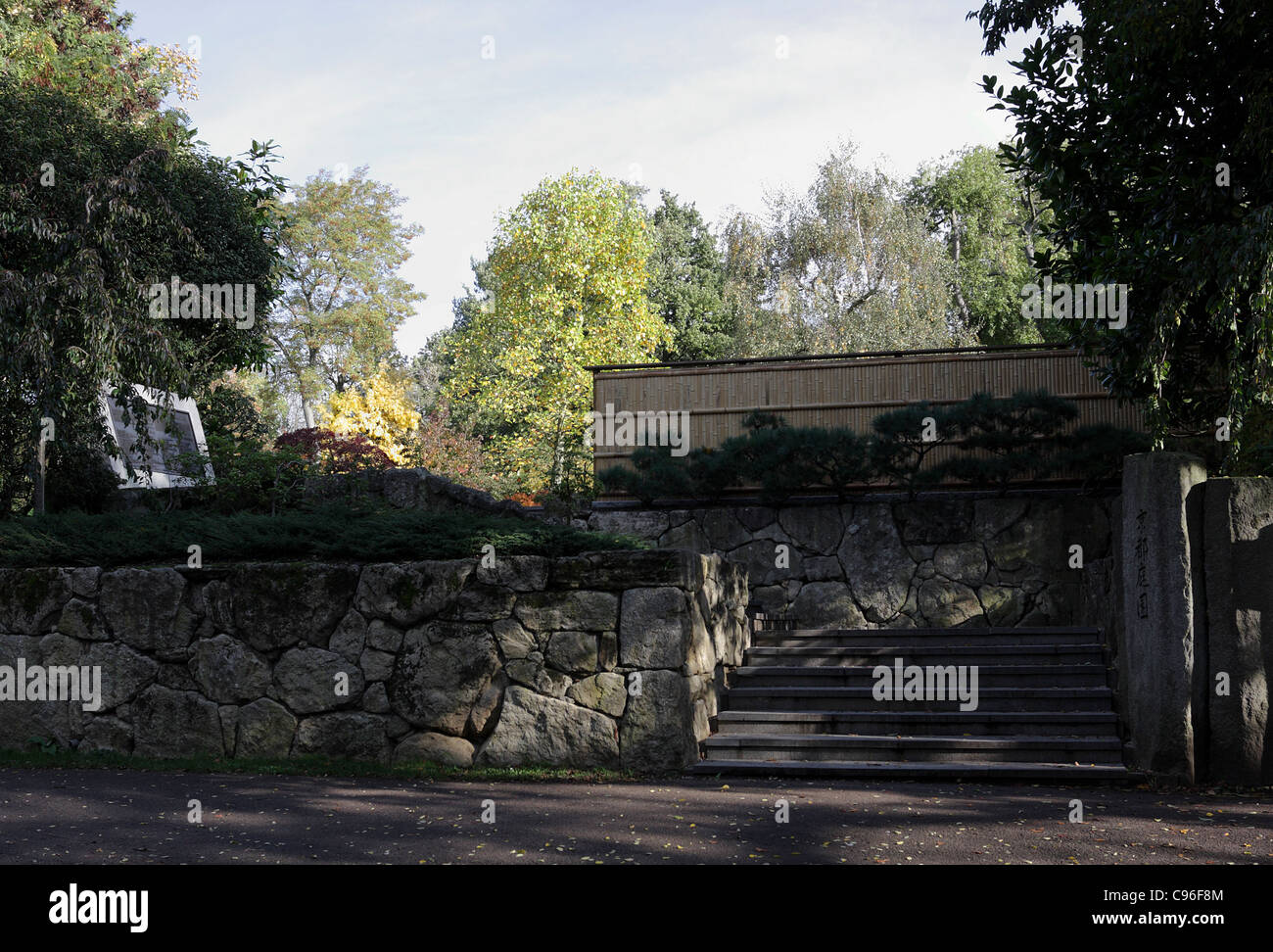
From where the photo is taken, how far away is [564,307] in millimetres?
24828

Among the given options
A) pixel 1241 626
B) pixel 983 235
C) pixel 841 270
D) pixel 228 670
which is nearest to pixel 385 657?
pixel 228 670

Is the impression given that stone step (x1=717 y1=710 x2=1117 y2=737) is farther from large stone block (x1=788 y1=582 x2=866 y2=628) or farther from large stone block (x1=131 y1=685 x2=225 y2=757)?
large stone block (x1=131 y1=685 x2=225 y2=757)

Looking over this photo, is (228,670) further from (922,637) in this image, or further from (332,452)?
(332,452)

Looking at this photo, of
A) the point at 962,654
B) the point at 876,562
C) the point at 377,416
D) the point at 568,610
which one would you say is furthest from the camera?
the point at 377,416

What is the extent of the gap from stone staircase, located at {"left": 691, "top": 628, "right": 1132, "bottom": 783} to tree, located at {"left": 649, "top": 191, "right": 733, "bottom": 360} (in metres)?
21.4

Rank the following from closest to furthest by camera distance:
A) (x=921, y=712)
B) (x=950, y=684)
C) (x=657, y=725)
Answer: (x=657, y=725) → (x=921, y=712) → (x=950, y=684)

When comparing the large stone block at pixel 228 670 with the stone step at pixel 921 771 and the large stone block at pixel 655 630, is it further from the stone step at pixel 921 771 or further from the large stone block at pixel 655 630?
the stone step at pixel 921 771

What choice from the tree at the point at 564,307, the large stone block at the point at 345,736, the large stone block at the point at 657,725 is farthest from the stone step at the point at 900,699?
the tree at the point at 564,307

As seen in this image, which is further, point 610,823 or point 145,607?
point 145,607

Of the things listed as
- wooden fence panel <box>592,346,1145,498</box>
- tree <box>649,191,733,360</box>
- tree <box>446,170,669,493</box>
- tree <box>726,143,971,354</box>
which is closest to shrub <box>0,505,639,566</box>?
wooden fence panel <box>592,346,1145,498</box>

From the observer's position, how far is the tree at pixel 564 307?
80.2 feet

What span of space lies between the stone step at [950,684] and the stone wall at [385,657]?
0.87 m

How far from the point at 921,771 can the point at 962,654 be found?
2.27 m

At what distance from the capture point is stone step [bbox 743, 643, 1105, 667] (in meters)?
9.47
